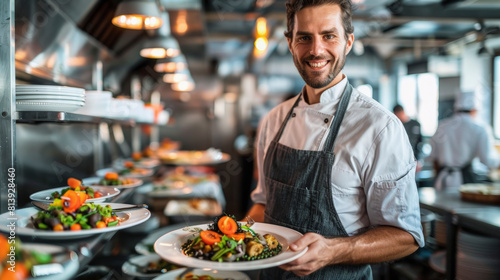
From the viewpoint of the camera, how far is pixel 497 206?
9.80ft

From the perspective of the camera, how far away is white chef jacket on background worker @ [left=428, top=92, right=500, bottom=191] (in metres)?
5.05

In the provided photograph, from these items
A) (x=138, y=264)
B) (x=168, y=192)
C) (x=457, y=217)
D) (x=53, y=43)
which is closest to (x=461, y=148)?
(x=457, y=217)

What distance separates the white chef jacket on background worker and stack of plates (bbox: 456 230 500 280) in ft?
7.69

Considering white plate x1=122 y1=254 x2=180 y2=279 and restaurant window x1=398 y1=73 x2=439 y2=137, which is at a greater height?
restaurant window x1=398 y1=73 x2=439 y2=137

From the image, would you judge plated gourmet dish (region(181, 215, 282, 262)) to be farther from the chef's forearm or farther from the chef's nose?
the chef's nose

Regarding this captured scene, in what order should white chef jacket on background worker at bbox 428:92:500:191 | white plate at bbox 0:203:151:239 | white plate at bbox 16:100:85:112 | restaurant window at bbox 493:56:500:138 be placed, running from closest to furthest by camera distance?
1. white plate at bbox 0:203:151:239
2. white plate at bbox 16:100:85:112
3. white chef jacket on background worker at bbox 428:92:500:191
4. restaurant window at bbox 493:56:500:138

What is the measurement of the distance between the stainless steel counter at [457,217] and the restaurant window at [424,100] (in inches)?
211

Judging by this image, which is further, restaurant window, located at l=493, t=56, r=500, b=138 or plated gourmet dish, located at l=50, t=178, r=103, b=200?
restaurant window, located at l=493, t=56, r=500, b=138

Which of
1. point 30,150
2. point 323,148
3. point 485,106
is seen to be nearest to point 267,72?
point 485,106

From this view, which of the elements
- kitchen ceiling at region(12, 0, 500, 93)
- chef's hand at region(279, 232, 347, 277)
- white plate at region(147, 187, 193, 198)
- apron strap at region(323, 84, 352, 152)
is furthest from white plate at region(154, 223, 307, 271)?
white plate at region(147, 187, 193, 198)

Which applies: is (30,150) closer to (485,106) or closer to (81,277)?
(81,277)

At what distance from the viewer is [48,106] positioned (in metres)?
1.36

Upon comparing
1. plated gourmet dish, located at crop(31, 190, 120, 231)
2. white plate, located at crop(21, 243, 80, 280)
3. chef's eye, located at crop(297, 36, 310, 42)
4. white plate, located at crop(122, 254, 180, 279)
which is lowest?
white plate, located at crop(122, 254, 180, 279)

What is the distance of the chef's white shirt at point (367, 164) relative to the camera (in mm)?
1470
